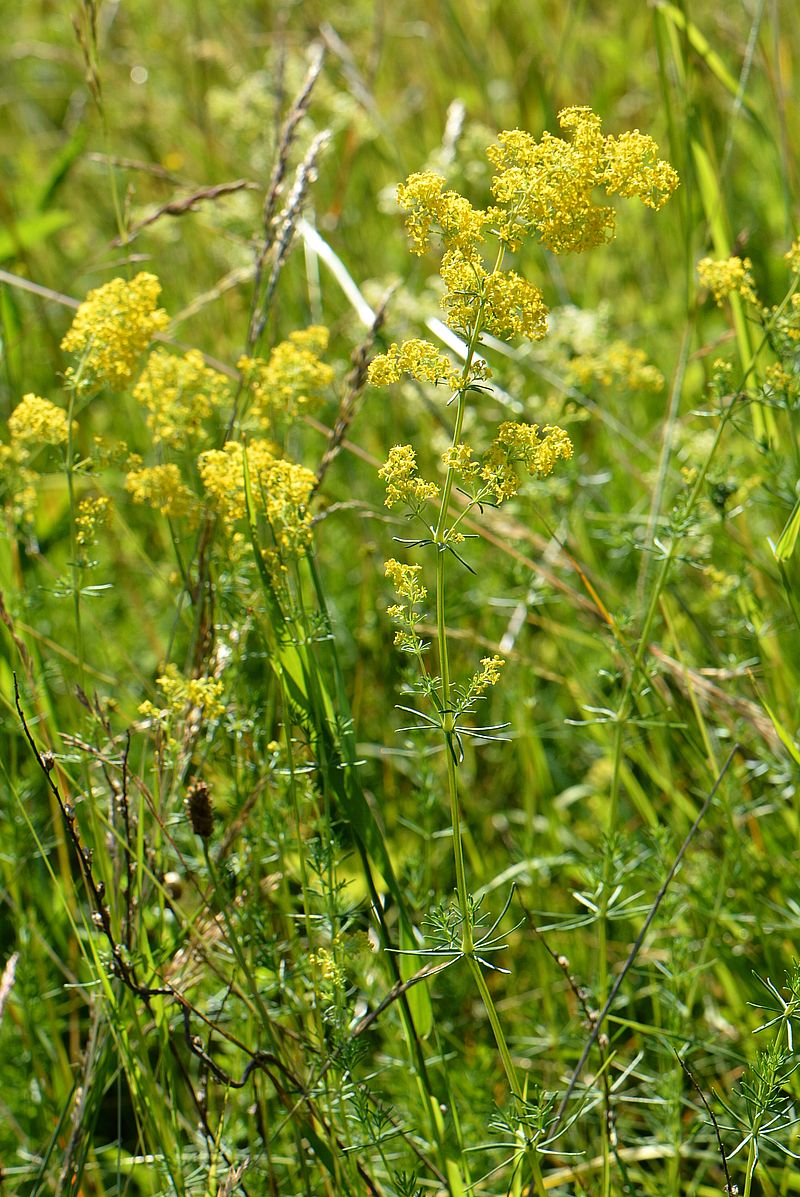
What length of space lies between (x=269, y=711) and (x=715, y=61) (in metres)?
2.02

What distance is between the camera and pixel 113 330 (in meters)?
1.89

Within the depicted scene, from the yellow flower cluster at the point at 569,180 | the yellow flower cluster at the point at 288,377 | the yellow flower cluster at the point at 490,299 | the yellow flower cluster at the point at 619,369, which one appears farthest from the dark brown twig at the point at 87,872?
the yellow flower cluster at the point at 619,369

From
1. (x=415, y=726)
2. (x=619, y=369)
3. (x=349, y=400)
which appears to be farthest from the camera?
(x=619, y=369)

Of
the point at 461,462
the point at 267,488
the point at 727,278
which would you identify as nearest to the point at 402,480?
the point at 461,462

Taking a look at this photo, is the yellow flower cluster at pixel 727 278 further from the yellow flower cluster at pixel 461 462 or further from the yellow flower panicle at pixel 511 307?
the yellow flower cluster at pixel 461 462

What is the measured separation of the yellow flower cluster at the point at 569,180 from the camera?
142 cm

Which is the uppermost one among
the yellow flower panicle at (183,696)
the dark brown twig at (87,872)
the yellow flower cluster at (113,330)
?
the yellow flower cluster at (113,330)

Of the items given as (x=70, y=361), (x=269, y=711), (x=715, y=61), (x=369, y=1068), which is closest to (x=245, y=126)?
(x=70, y=361)

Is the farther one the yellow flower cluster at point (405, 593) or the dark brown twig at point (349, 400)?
the dark brown twig at point (349, 400)

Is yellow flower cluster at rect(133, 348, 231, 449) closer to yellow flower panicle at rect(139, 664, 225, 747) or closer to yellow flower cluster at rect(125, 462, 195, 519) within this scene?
yellow flower cluster at rect(125, 462, 195, 519)

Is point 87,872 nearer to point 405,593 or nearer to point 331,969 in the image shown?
point 331,969

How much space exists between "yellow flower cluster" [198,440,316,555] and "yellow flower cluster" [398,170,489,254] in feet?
1.44

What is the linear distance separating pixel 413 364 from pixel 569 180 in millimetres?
317

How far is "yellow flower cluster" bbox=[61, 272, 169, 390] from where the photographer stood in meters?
1.88
